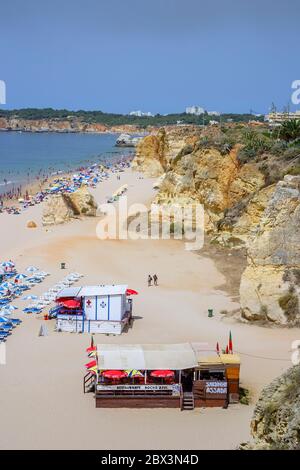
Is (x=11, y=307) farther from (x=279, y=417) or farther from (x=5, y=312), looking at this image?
(x=279, y=417)

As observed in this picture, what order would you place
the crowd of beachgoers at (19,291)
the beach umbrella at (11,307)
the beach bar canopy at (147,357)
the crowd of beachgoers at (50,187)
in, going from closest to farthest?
1. the beach bar canopy at (147,357)
2. the crowd of beachgoers at (19,291)
3. the beach umbrella at (11,307)
4. the crowd of beachgoers at (50,187)

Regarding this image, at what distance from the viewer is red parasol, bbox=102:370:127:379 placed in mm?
14352

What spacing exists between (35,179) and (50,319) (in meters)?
51.4

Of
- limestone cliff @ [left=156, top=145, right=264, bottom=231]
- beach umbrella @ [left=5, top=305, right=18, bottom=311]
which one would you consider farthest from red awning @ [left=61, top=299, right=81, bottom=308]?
limestone cliff @ [left=156, top=145, right=264, bottom=231]

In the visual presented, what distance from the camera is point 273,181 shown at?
29.1 meters

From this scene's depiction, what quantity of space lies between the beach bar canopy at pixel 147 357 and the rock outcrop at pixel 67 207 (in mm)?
25335

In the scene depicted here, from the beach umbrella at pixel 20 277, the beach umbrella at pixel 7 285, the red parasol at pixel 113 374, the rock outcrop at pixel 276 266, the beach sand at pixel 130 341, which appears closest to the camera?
the beach sand at pixel 130 341

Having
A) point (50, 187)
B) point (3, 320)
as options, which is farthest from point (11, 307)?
point (50, 187)

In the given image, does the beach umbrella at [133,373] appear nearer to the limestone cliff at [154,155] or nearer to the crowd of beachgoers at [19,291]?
the crowd of beachgoers at [19,291]

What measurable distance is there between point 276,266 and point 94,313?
20.8 feet

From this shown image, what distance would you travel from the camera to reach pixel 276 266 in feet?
65.7

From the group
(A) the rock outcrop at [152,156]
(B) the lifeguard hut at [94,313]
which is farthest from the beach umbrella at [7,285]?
(A) the rock outcrop at [152,156]

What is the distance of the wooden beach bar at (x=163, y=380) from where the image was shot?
14.4 metres

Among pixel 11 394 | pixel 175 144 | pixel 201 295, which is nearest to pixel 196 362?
pixel 11 394
